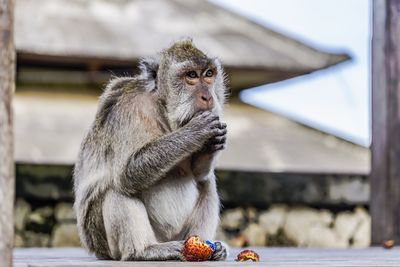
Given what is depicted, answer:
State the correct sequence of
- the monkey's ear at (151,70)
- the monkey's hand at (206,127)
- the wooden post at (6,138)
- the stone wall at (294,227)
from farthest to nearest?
the stone wall at (294,227), the monkey's ear at (151,70), the monkey's hand at (206,127), the wooden post at (6,138)

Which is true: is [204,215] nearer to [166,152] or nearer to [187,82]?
[166,152]

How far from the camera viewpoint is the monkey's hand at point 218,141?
554 cm

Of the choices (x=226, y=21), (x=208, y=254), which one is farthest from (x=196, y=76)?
(x=226, y=21)

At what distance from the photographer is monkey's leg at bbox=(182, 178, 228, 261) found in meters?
6.02

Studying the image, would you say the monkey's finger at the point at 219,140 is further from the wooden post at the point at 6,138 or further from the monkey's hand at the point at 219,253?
the wooden post at the point at 6,138

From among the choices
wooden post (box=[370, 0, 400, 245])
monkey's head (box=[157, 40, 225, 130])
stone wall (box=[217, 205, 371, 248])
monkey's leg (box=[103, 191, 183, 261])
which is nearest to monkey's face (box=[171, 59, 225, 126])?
monkey's head (box=[157, 40, 225, 130])

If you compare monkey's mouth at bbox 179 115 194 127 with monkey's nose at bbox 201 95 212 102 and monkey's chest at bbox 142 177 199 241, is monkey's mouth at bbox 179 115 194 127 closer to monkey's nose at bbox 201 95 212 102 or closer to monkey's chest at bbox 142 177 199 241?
monkey's nose at bbox 201 95 212 102

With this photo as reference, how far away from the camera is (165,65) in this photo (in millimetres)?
5848

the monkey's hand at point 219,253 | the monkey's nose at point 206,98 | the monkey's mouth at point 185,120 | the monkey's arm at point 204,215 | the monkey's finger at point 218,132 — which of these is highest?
the monkey's nose at point 206,98

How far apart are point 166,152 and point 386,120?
2792 millimetres

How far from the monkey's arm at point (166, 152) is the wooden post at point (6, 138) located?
1.38 metres

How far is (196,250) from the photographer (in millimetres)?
5363

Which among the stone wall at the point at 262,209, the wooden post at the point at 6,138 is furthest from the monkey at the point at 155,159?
the stone wall at the point at 262,209

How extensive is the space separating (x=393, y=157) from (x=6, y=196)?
4199mm
